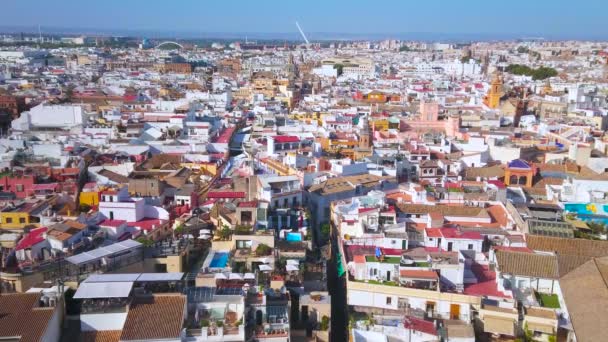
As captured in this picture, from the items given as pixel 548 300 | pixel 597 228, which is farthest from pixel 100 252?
pixel 597 228

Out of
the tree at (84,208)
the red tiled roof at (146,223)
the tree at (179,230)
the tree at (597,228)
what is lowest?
A: the red tiled roof at (146,223)

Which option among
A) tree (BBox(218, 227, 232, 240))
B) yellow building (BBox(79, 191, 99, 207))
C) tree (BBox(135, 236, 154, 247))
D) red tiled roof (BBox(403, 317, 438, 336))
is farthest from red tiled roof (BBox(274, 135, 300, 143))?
red tiled roof (BBox(403, 317, 438, 336))

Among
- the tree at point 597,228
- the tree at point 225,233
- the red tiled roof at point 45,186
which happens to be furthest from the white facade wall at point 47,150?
the tree at point 597,228

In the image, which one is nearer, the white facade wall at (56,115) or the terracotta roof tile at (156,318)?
the terracotta roof tile at (156,318)

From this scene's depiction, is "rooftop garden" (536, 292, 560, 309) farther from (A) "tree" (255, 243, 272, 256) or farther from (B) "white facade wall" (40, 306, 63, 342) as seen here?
(B) "white facade wall" (40, 306, 63, 342)

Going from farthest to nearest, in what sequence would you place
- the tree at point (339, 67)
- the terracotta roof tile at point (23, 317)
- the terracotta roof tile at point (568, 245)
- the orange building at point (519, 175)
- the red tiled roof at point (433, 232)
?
the tree at point (339, 67), the orange building at point (519, 175), the red tiled roof at point (433, 232), the terracotta roof tile at point (568, 245), the terracotta roof tile at point (23, 317)

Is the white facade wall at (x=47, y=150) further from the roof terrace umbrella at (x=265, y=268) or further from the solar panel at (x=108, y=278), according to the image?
the roof terrace umbrella at (x=265, y=268)

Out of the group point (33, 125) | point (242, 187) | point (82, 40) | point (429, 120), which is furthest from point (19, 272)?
point (82, 40)
